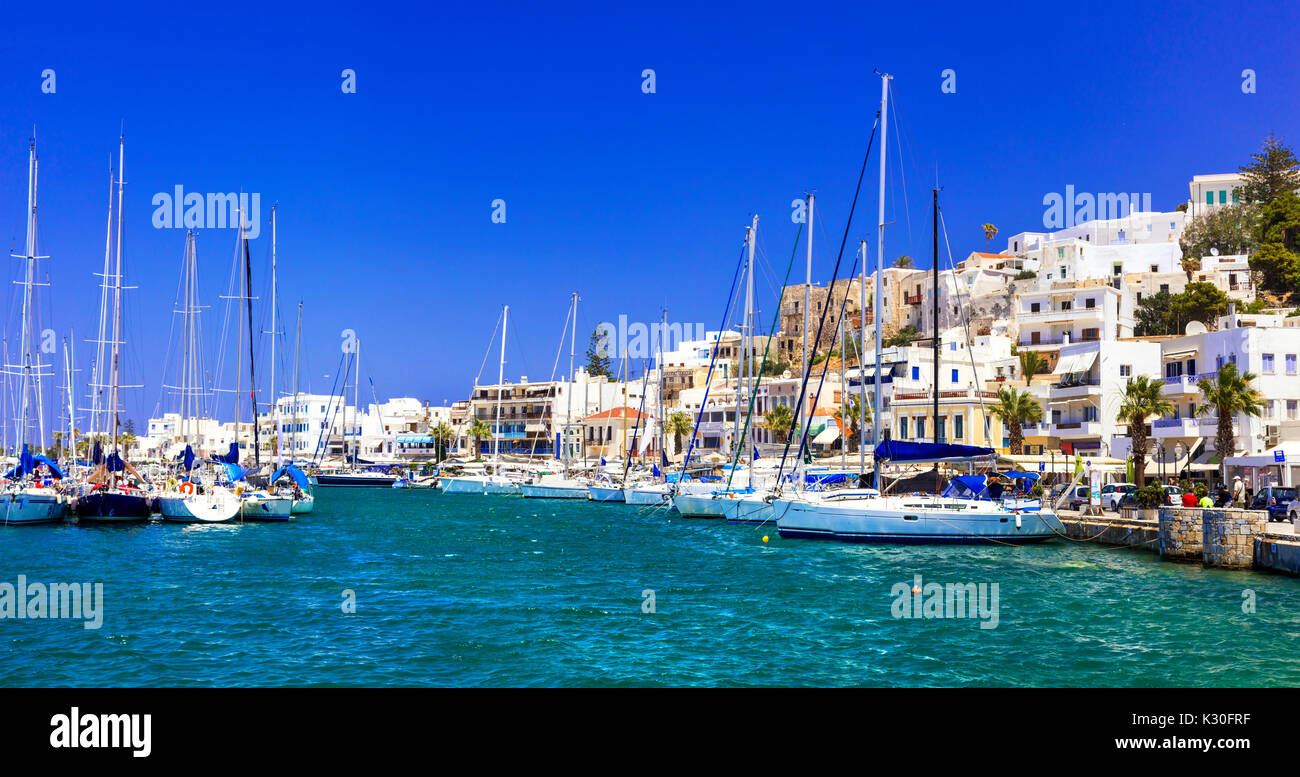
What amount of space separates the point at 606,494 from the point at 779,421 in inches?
558

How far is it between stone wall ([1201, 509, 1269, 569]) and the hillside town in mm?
8950

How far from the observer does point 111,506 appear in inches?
1663

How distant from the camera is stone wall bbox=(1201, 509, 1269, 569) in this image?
25547 millimetres

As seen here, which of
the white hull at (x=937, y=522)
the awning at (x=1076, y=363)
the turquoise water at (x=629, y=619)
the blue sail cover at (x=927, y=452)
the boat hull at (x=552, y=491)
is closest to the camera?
the turquoise water at (x=629, y=619)

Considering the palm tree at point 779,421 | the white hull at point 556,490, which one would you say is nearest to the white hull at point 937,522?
the palm tree at point 779,421

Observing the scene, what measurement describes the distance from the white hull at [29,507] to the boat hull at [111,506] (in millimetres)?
1173

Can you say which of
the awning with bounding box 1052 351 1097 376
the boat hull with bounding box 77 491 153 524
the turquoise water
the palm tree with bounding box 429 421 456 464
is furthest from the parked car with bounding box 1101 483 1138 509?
the palm tree with bounding box 429 421 456 464

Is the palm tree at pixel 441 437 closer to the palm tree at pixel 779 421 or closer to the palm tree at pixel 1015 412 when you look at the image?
the palm tree at pixel 779 421

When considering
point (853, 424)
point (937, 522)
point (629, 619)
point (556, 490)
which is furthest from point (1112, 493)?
point (556, 490)

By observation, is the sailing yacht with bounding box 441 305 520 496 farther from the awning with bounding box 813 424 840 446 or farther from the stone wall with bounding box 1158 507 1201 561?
the stone wall with bounding box 1158 507 1201 561

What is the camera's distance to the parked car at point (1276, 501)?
94.7ft
